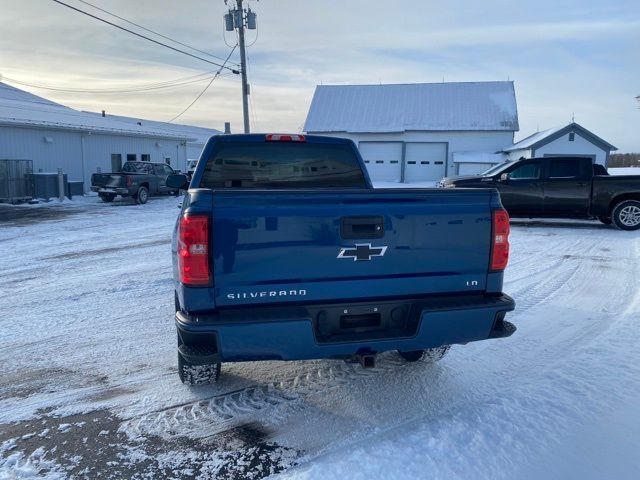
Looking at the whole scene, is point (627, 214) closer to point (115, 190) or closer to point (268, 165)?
point (268, 165)

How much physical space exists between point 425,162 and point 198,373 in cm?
3530

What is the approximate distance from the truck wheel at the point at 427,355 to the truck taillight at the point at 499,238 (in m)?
1.21

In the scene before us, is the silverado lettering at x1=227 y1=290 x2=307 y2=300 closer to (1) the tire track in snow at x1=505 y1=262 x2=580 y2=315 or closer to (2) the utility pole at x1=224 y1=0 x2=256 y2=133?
(1) the tire track in snow at x1=505 y1=262 x2=580 y2=315

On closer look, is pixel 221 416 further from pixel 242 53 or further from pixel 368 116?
pixel 368 116

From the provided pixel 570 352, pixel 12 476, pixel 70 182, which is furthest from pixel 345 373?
pixel 70 182

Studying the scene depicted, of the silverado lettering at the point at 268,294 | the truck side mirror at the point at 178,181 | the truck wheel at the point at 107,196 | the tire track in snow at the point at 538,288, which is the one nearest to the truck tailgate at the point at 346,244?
the silverado lettering at the point at 268,294

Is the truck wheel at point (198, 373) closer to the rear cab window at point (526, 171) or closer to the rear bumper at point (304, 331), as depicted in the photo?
the rear bumper at point (304, 331)

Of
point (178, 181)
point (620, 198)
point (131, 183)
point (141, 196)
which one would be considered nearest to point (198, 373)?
point (178, 181)

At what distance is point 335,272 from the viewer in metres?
3.24

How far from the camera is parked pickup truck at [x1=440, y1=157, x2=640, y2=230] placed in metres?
12.7

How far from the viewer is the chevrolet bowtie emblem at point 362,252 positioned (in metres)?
3.23

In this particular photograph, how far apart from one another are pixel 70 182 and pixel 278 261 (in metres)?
23.8

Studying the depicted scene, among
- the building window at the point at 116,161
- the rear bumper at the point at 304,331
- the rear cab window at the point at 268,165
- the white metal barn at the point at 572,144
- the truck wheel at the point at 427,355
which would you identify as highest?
the white metal barn at the point at 572,144

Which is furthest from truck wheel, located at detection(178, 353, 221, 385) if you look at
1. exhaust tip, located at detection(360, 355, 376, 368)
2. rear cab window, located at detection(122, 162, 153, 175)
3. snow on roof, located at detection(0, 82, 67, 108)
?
snow on roof, located at detection(0, 82, 67, 108)
